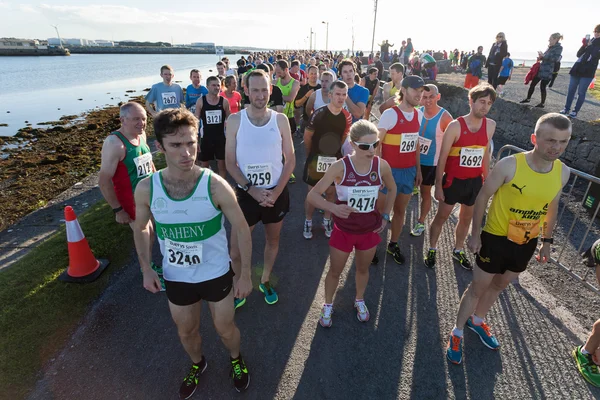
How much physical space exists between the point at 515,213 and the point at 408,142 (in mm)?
1705

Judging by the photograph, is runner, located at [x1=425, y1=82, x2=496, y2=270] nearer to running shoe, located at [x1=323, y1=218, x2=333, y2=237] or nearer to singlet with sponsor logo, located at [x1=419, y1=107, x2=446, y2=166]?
singlet with sponsor logo, located at [x1=419, y1=107, x2=446, y2=166]

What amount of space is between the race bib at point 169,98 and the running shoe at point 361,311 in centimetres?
596

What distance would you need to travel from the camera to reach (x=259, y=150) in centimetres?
321

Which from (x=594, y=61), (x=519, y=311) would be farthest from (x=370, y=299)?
(x=594, y=61)

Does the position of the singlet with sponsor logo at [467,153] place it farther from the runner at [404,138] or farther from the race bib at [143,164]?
the race bib at [143,164]

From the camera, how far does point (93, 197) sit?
676 centimetres

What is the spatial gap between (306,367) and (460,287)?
2.24m

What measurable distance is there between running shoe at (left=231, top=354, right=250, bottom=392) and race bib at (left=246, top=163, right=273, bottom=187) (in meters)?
1.67

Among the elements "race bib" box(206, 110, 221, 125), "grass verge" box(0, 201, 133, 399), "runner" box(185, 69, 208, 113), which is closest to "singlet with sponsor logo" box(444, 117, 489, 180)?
"race bib" box(206, 110, 221, 125)

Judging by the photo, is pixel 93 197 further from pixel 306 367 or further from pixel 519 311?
pixel 519 311

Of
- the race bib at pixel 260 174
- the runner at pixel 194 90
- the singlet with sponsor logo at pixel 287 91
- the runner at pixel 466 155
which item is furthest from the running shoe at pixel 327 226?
the runner at pixel 194 90

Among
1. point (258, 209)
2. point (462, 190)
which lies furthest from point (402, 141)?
point (258, 209)

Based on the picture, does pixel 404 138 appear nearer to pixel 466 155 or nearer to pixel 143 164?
pixel 466 155

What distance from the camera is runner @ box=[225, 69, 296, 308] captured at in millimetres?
3164
